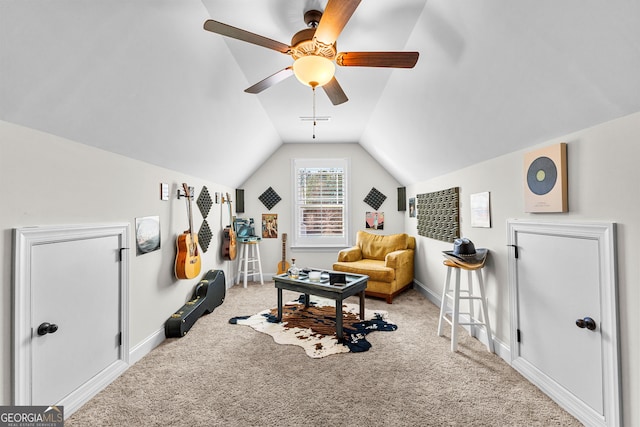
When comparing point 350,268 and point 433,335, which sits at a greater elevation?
point 350,268

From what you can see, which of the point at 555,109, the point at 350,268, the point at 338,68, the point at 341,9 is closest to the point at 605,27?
the point at 555,109

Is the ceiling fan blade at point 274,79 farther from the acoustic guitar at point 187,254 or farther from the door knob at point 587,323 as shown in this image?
the door knob at point 587,323

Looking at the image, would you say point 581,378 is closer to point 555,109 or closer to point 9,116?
point 555,109

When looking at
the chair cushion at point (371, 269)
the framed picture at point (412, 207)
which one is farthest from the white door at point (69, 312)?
the framed picture at point (412, 207)

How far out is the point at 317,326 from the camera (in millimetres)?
3016

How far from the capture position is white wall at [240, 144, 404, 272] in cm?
525

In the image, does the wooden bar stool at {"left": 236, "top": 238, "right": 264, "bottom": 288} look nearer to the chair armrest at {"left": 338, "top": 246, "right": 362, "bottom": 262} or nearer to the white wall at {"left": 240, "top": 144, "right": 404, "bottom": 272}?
the white wall at {"left": 240, "top": 144, "right": 404, "bottom": 272}

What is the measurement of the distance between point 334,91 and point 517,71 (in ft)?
3.94

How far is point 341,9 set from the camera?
137 centimetres

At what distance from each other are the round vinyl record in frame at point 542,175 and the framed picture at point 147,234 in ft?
10.5

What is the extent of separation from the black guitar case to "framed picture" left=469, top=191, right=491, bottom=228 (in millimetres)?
3180

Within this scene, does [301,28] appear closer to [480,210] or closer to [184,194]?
[184,194]

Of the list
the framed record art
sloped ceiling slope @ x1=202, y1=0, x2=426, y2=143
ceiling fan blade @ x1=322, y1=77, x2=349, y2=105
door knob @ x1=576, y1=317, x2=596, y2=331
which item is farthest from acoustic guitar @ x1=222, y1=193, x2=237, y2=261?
door knob @ x1=576, y1=317, x2=596, y2=331

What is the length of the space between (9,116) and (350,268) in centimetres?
365
